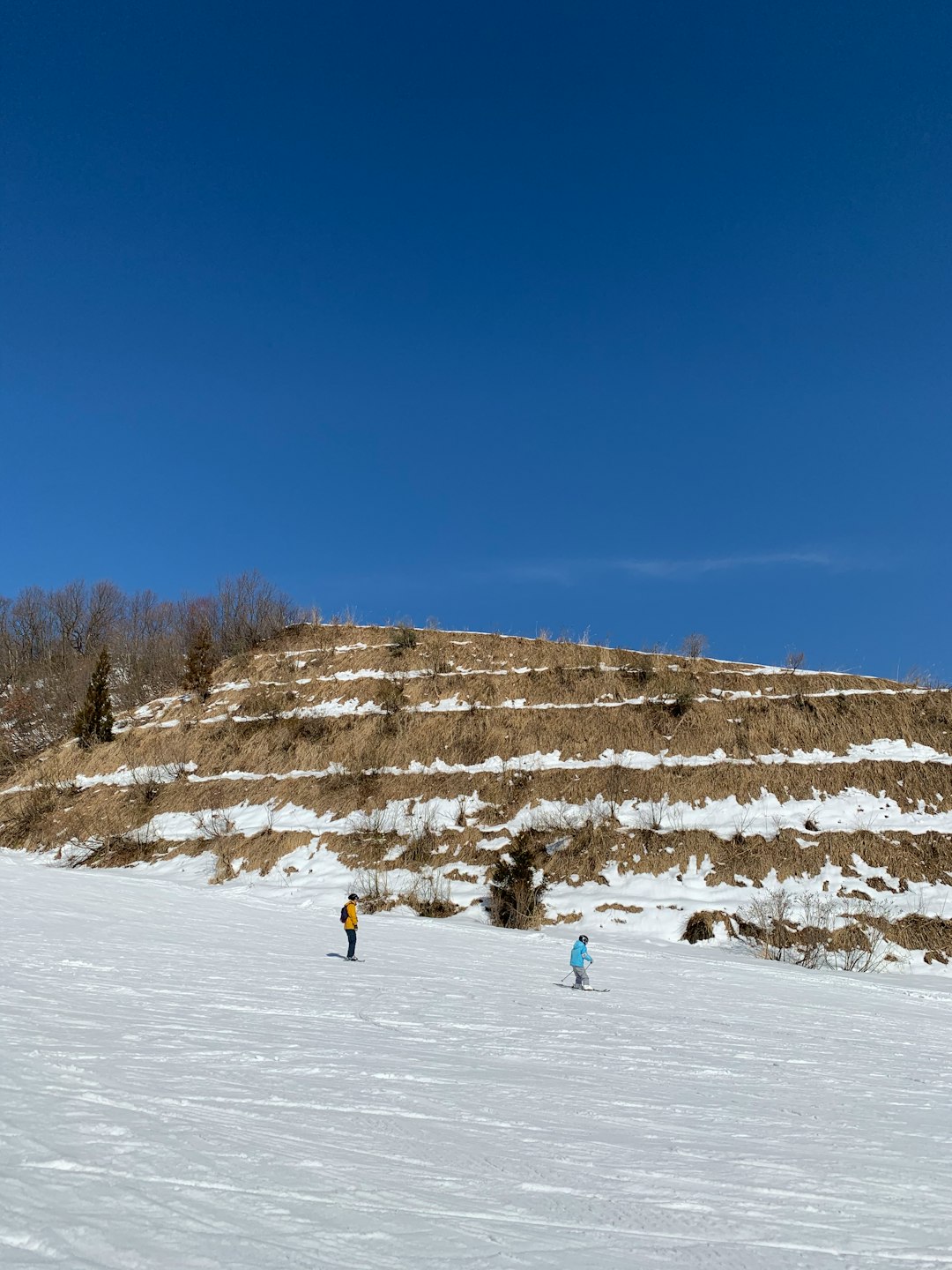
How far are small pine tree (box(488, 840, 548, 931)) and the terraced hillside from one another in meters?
0.47

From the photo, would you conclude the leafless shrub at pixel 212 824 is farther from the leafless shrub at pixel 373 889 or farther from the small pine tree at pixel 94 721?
the small pine tree at pixel 94 721

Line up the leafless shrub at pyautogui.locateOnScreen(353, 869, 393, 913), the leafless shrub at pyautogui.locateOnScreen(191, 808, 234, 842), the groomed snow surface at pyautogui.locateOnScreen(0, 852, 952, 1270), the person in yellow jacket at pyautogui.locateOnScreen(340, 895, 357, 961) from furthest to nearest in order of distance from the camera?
1. the leafless shrub at pyautogui.locateOnScreen(191, 808, 234, 842)
2. the leafless shrub at pyautogui.locateOnScreen(353, 869, 393, 913)
3. the person in yellow jacket at pyautogui.locateOnScreen(340, 895, 357, 961)
4. the groomed snow surface at pyautogui.locateOnScreen(0, 852, 952, 1270)

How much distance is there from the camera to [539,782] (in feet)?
97.5

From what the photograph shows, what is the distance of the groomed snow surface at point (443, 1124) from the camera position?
3.37m

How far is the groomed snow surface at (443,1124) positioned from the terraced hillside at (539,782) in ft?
39.8

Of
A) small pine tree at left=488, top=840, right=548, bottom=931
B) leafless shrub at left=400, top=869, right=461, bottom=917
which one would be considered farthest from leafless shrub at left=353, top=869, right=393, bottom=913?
small pine tree at left=488, top=840, right=548, bottom=931

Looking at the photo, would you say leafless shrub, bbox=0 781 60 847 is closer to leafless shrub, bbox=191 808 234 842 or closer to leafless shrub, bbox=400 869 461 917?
leafless shrub, bbox=191 808 234 842

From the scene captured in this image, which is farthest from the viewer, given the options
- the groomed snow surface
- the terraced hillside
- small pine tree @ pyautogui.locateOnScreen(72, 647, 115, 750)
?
small pine tree @ pyautogui.locateOnScreen(72, 647, 115, 750)

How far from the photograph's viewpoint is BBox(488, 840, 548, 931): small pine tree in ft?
76.9

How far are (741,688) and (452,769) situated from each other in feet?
44.5

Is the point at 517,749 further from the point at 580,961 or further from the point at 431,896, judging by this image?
the point at 580,961

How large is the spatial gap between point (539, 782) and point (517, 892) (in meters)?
6.14

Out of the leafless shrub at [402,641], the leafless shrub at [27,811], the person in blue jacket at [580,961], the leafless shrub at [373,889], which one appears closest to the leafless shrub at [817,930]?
the person in blue jacket at [580,961]

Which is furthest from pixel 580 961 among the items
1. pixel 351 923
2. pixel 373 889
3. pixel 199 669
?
pixel 199 669
